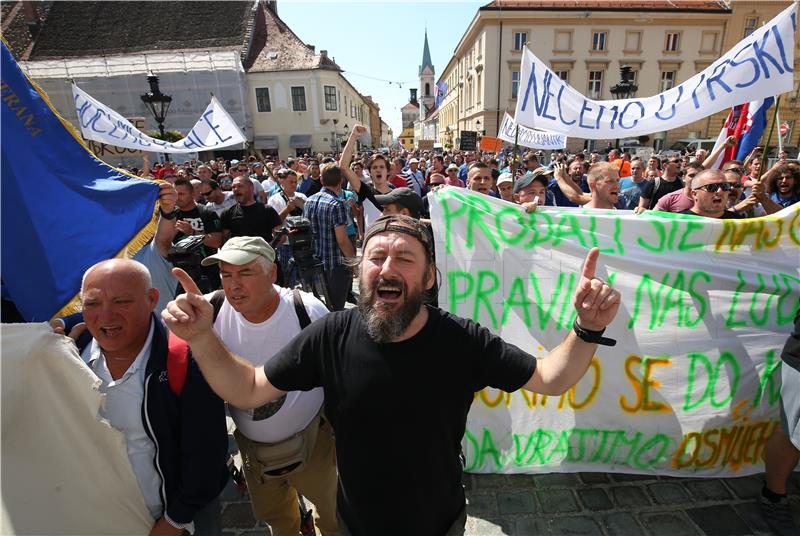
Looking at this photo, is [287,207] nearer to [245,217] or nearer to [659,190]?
[245,217]

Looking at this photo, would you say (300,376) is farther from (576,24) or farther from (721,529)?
(576,24)

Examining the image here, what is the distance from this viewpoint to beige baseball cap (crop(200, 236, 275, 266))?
1939mm

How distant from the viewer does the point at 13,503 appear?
128cm

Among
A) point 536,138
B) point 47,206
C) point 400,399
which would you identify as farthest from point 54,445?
point 536,138

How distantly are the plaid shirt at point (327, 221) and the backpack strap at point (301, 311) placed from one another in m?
2.48

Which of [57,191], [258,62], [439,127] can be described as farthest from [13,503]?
[439,127]

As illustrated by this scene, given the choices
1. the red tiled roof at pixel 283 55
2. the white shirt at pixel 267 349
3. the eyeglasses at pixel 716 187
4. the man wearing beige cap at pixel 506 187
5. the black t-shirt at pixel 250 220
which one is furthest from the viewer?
the red tiled roof at pixel 283 55

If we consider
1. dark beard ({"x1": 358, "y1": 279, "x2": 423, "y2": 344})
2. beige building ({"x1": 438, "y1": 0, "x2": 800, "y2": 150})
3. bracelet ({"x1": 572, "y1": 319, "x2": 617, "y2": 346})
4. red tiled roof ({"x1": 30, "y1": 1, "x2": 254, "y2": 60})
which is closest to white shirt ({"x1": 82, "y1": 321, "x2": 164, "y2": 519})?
dark beard ({"x1": 358, "y1": 279, "x2": 423, "y2": 344})

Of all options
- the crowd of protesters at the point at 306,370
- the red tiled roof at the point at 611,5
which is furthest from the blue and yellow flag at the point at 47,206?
the red tiled roof at the point at 611,5

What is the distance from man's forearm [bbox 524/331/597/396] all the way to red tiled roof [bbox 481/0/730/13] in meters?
40.6

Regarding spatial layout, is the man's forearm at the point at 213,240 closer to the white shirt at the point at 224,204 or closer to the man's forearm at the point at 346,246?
the white shirt at the point at 224,204

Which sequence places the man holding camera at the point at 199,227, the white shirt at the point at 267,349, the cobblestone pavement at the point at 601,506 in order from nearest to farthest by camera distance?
the white shirt at the point at 267,349 → the cobblestone pavement at the point at 601,506 → the man holding camera at the point at 199,227

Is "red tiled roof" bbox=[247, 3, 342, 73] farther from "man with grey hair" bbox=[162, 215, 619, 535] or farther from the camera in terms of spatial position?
"man with grey hair" bbox=[162, 215, 619, 535]

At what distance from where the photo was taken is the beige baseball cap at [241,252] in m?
1.94
